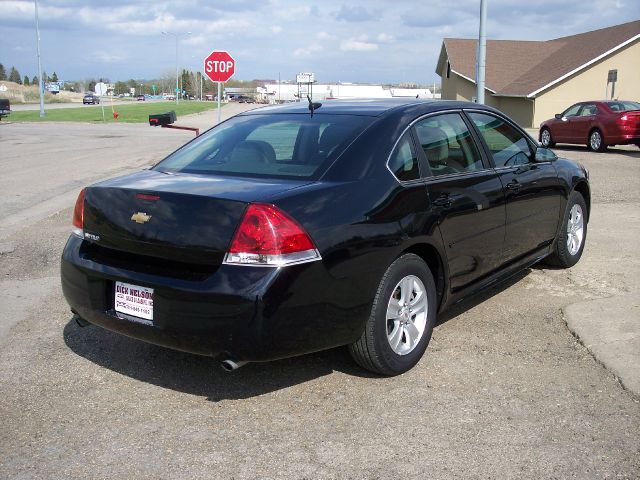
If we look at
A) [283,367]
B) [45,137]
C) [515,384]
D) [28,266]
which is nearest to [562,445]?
[515,384]

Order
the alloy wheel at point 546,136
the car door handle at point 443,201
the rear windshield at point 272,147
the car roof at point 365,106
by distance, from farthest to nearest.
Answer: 1. the alloy wheel at point 546,136
2. the car roof at point 365,106
3. the car door handle at point 443,201
4. the rear windshield at point 272,147

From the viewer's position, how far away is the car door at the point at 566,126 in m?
21.4

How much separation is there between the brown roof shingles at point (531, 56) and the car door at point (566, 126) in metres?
15.9

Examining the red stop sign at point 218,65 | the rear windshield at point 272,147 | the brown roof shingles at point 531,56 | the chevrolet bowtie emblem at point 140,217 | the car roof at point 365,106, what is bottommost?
the chevrolet bowtie emblem at point 140,217

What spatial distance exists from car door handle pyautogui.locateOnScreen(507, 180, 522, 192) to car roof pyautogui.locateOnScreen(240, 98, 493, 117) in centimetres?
65

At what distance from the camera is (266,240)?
135 inches

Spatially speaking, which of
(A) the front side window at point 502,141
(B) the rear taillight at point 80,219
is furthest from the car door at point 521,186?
(B) the rear taillight at point 80,219

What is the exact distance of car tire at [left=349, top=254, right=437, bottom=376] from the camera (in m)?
3.92

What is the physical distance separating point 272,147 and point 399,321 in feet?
4.66

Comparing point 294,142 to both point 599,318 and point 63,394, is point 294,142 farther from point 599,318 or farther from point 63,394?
point 599,318

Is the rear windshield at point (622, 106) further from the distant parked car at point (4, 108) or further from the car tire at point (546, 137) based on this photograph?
the distant parked car at point (4, 108)

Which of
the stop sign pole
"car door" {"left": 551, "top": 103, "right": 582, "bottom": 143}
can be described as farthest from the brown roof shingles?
the stop sign pole

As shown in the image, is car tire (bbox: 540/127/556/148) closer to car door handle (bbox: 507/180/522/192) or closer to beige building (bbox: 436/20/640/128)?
beige building (bbox: 436/20/640/128)

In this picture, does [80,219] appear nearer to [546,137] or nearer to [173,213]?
[173,213]
